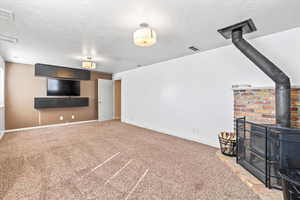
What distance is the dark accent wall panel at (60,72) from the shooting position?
4.68 metres

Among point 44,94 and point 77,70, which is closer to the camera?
point 44,94

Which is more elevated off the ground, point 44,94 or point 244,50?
point 244,50

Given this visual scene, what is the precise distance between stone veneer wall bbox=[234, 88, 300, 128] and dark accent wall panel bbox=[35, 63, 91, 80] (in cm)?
560

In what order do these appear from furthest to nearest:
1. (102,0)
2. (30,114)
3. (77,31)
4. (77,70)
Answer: (77,70) → (30,114) → (77,31) → (102,0)

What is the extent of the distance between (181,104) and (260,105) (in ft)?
5.81

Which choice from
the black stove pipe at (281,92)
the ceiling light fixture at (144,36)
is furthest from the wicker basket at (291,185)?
the ceiling light fixture at (144,36)

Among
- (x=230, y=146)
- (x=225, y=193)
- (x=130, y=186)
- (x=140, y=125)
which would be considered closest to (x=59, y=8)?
(x=130, y=186)

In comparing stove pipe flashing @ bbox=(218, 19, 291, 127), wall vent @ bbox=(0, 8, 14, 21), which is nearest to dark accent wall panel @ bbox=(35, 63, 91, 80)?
wall vent @ bbox=(0, 8, 14, 21)

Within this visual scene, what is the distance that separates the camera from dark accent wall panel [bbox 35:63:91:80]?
15.4 ft

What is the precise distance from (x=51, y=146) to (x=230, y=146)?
12.2ft

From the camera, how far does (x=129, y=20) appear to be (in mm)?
1894

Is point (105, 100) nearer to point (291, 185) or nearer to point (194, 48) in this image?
point (194, 48)

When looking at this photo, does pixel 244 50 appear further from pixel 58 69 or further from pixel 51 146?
pixel 58 69

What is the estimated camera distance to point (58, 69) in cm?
504
